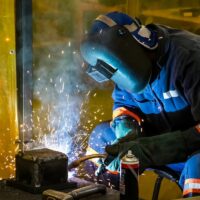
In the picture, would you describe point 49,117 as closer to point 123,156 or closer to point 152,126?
point 152,126

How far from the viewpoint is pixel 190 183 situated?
9.16ft

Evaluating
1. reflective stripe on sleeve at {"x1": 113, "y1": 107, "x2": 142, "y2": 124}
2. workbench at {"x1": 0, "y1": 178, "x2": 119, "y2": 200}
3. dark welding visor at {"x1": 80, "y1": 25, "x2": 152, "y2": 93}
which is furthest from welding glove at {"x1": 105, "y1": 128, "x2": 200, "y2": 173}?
reflective stripe on sleeve at {"x1": 113, "y1": 107, "x2": 142, "y2": 124}

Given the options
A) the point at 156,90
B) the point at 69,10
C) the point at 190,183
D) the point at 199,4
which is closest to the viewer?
the point at 190,183

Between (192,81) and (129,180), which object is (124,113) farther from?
(129,180)

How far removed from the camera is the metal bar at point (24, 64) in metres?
3.75

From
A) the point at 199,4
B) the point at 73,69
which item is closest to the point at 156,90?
the point at 73,69

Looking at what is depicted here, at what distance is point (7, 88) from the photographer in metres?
3.83

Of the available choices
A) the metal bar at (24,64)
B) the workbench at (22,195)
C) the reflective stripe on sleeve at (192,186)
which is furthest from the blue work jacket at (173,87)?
the metal bar at (24,64)

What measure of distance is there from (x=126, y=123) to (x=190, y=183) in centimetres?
85

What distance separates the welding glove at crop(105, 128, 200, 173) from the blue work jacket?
0.45 feet

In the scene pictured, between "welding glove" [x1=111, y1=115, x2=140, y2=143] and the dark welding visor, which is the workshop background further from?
the dark welding visor

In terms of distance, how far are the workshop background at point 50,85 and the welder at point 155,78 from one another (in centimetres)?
72

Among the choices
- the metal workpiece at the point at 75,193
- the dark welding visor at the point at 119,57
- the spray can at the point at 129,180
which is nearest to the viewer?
the metal workpiece at the point at 75,193

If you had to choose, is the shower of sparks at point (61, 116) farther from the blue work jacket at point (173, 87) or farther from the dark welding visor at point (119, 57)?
the dark welding visor at point (119, 57)
